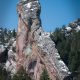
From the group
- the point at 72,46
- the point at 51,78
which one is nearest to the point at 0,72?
the point at 51,78

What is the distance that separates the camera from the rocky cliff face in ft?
200

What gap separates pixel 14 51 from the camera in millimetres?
74562

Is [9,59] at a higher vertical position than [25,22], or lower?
lower

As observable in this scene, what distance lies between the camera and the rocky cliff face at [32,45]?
200 ft

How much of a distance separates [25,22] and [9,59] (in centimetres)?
948

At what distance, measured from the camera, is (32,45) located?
221 feet

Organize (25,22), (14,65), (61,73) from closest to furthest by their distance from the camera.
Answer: (61,73)
(25,22)
(14,65)

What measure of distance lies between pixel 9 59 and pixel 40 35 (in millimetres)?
12800

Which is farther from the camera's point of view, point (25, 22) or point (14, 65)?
point (14, 65)

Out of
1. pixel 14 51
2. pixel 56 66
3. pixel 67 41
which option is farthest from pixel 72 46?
pixel 56 66

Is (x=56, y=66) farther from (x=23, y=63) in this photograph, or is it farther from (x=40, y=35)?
(x=23, y=63)

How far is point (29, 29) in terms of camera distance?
68.1m

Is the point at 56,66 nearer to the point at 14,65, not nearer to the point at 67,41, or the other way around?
the point at 14,65

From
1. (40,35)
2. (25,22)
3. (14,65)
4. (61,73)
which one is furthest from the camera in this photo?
(14,65)
